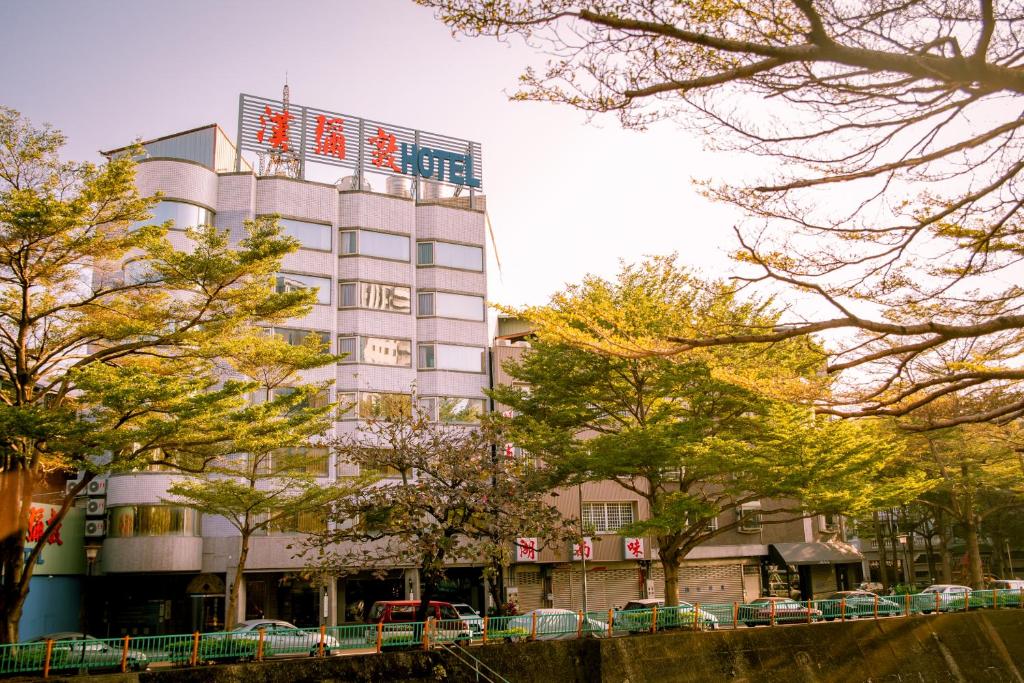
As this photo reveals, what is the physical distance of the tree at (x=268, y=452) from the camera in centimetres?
2088

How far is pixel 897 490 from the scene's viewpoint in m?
26.0

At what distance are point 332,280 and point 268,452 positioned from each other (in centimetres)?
1118

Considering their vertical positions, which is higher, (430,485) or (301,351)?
(301,351)

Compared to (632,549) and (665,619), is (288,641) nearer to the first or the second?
(665,619)

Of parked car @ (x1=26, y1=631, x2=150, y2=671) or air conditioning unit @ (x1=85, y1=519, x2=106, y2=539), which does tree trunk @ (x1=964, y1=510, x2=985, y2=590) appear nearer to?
parked car @ (x1=26, y1=631, x2=150, y2=671)

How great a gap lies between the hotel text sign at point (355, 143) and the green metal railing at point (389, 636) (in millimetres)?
23932

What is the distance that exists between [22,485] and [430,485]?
8.84 metres

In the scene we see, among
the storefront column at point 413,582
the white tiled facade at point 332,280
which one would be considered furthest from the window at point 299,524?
the storefront column at point 413,582

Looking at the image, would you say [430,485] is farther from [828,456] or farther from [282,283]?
[282,283]

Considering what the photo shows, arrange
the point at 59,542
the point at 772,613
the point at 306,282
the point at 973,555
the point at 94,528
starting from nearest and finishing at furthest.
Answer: the point at 772,613 → the point at 59,542 → the point at 94,528 → the point at 973,555 → the point at 306,282

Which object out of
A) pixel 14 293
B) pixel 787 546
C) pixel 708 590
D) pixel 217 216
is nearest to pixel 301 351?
pixel 14 293

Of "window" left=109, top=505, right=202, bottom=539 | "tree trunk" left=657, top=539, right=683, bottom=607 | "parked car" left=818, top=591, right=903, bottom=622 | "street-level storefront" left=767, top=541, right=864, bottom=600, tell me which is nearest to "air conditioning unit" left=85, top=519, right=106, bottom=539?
"window" left=109, top=505, right=202, bottom=539

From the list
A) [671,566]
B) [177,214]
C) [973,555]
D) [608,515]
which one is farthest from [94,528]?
[973,555]

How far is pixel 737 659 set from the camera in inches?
813
